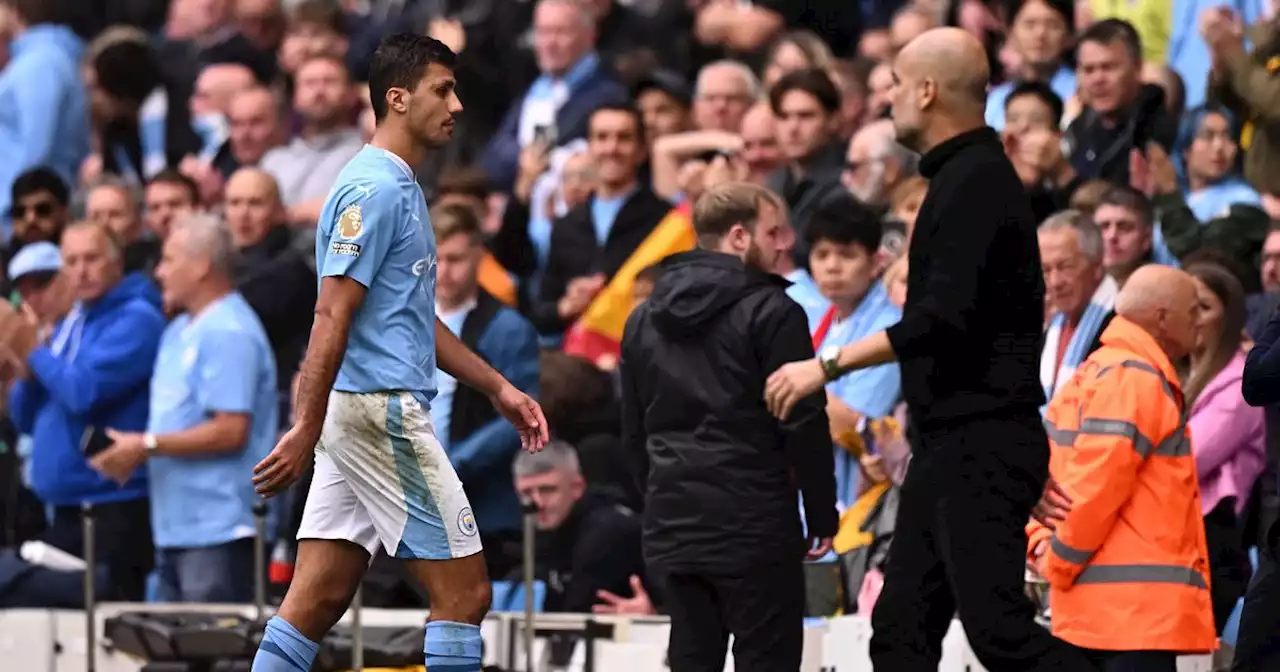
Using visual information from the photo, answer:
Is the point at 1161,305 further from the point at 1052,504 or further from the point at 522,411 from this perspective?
the point at 522,411

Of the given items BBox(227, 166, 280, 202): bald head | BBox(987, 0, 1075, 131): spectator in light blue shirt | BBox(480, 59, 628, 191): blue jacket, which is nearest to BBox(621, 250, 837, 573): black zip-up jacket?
BBox(987, 0, 1075, 131): spectator in light blue shirt

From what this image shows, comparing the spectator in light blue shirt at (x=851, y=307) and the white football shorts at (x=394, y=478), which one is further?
the spectator in light blue shirt at (x=851, y=307)

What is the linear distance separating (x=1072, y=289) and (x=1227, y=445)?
0.89 metres

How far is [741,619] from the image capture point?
819 centimetres

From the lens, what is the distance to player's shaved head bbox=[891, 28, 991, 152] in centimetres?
772

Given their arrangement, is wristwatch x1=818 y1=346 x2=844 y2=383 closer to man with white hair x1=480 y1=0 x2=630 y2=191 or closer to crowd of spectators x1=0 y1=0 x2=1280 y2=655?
crowd of spectators x1=0 y1=0 x2=1280 y2=655

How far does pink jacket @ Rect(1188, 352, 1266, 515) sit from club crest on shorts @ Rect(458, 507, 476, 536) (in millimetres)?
3351

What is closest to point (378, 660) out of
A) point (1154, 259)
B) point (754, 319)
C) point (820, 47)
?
point (754, 319)

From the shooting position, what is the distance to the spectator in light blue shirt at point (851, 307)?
10.2 metres

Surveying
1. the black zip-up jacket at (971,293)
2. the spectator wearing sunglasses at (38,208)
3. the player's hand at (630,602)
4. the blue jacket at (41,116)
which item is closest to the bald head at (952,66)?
the black zip-up jacket at (971,293)

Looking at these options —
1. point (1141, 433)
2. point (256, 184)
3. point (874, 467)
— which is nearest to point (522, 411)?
point (1141, 433)

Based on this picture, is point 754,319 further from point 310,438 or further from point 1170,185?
point 1170,185

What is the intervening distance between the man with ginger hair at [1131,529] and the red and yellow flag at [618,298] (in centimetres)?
397

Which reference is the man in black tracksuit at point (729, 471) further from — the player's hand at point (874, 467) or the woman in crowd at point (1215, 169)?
the woman in crowd at point (1215, 169)
